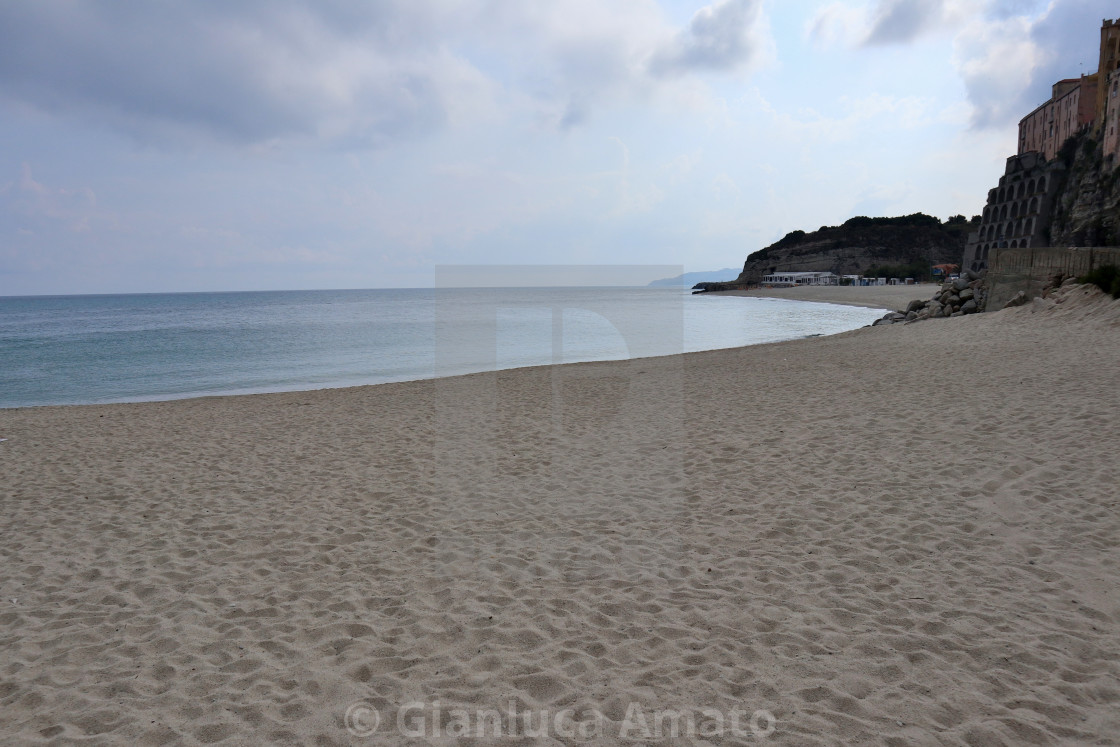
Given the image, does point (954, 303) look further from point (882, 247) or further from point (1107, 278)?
point (882, 247)

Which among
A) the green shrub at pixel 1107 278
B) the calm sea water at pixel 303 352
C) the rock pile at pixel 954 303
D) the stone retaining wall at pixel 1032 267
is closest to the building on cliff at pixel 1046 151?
the calm sea water at pixel 303 352

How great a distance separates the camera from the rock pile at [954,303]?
20766 millimetres

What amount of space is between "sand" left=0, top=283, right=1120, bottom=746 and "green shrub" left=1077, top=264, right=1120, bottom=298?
8092mm

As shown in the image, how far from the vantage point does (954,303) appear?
21.6 metres

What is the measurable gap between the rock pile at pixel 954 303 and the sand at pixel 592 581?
1320 centimetres

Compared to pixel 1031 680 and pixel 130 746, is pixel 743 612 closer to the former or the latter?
pixel 1031 680

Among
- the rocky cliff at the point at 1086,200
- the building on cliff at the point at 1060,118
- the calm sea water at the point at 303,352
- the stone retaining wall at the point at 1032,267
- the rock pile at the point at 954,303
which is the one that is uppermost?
the building on cliff at the point at 1060,118

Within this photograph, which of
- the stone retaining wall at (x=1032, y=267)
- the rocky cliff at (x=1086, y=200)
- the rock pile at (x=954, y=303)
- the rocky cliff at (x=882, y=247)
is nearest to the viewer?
the stone retaining wall at (x=1032, y=267)

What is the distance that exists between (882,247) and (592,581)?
4233 inches

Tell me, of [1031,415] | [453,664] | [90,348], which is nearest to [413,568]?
[453,664]

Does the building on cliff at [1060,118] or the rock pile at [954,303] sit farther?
the building on cliff at [1060,118]

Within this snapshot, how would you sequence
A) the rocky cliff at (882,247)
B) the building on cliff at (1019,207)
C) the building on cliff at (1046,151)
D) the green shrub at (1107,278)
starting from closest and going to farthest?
1. the green shrub at (1107,278)
2. the building on cliff at (1046,151)
3. the building on cliff at (1019,207)
4. the rocky cliff at (882,247)

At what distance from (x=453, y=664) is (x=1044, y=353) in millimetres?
13134

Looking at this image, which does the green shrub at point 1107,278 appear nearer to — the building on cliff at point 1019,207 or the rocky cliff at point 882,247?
the building on cliff at point 1019,207
